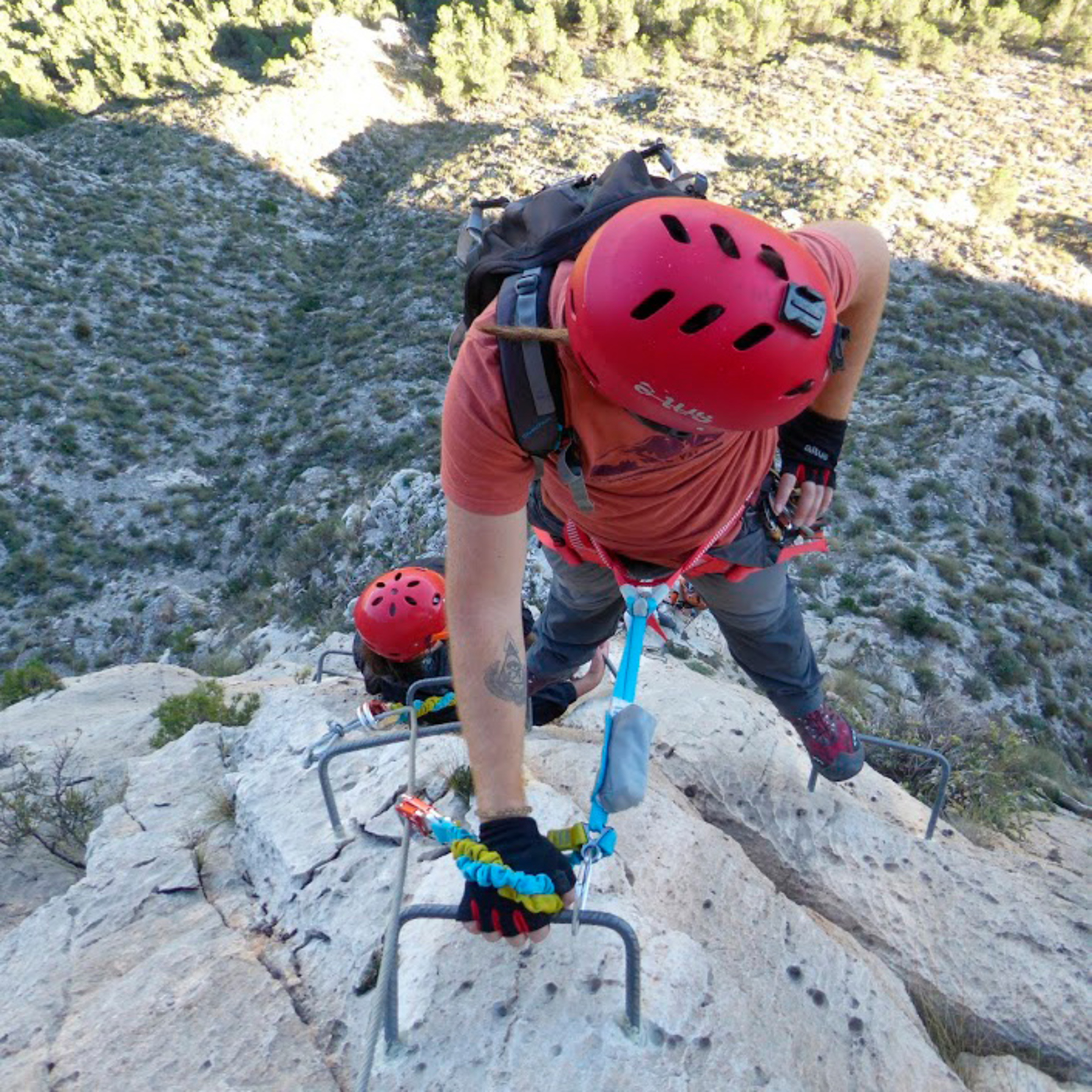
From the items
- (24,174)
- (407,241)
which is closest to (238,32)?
(24,174)

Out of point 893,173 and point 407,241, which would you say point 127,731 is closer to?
point 407,241

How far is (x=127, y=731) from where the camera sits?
18.8 feet

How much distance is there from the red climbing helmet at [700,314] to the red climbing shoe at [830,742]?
234 cm

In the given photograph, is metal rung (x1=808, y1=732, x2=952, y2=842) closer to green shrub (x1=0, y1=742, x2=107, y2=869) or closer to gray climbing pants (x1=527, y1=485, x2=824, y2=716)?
gray climbing pants (x1=527, y1=485, x2=824, y2=716)

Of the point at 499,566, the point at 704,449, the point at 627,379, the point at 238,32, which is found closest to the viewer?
the point at 627,379

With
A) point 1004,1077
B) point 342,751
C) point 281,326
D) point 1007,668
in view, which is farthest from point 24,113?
point 1004,1077

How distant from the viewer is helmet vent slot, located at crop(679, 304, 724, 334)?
5.00 feet

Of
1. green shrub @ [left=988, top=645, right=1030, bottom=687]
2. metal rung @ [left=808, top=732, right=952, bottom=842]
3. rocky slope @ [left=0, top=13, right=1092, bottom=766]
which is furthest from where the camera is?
rocky slope @ [left=0, top=13, right=1092, bottom=766]

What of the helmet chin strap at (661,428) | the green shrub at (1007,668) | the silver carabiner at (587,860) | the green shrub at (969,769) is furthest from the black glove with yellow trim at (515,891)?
the green shrub at (1007,668)

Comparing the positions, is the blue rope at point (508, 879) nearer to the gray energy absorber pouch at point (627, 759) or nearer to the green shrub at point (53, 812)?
the gray energy absorber pouch at point (627, 759)

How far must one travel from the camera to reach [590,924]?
201 centimetres

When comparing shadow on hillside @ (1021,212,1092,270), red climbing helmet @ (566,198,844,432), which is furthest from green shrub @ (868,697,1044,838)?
shadow on hillside @ (1021,212,1092,270)

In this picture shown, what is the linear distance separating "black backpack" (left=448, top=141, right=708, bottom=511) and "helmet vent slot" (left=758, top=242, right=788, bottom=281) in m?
0.51

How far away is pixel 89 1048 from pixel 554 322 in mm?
2910
